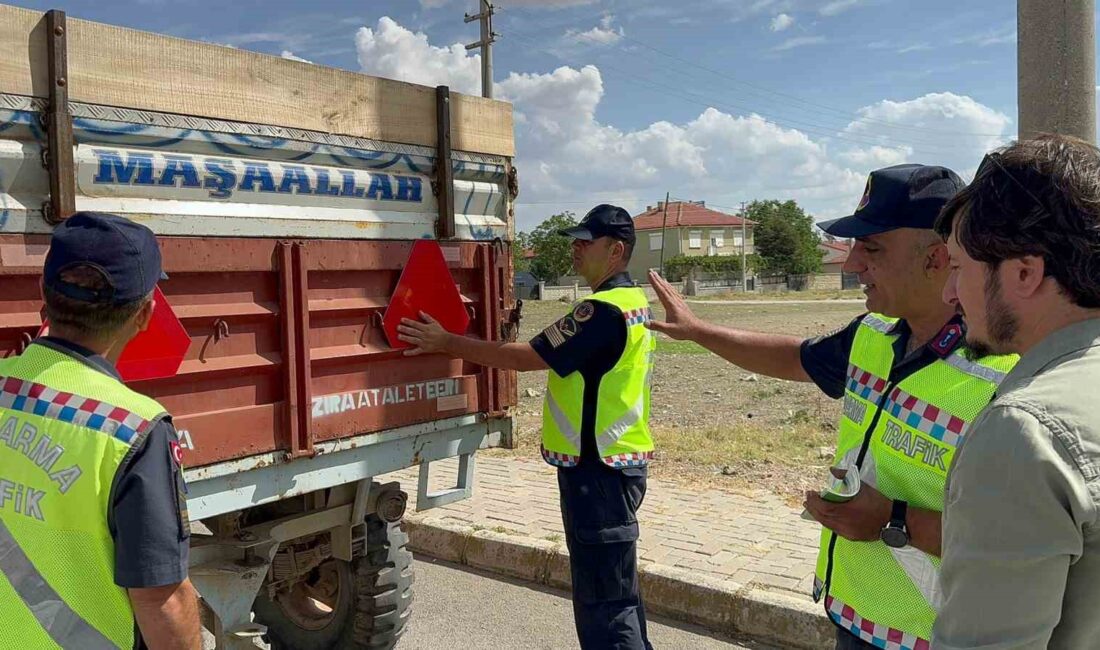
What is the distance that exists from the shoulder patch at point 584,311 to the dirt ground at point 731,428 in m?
3.69

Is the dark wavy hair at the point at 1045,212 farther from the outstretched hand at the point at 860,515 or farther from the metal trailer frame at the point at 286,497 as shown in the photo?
the metal trailer frame at the point at 286,497

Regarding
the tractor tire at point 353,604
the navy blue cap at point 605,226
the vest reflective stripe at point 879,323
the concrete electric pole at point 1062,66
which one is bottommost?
the tractor tire at point 353,604

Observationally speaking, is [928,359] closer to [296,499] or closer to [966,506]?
[966,506]

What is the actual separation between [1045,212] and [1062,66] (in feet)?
10.9

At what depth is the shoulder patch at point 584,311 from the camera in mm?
3582

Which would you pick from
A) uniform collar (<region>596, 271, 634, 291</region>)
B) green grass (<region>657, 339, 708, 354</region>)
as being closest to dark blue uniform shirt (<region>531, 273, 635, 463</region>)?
uniform collar (<region>596, 271, 634, 291</region>)

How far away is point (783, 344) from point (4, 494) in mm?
2419

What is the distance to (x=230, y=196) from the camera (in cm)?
290

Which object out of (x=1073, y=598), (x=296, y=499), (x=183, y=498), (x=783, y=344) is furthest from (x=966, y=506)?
(x=296, y=499)

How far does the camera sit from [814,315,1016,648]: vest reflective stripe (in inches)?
82.0

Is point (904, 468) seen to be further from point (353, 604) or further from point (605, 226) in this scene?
point (353, 604)

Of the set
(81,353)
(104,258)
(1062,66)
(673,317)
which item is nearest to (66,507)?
(81,353)

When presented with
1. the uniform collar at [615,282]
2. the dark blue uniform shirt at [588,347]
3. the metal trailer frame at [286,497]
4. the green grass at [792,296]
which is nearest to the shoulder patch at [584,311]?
the dark blue uniform shirt at [588,347]

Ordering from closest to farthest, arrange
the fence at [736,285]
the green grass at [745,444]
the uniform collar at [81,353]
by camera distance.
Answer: the uniform collar at [81,353] < the green grass at [745,444] < the fence at [736,285]
